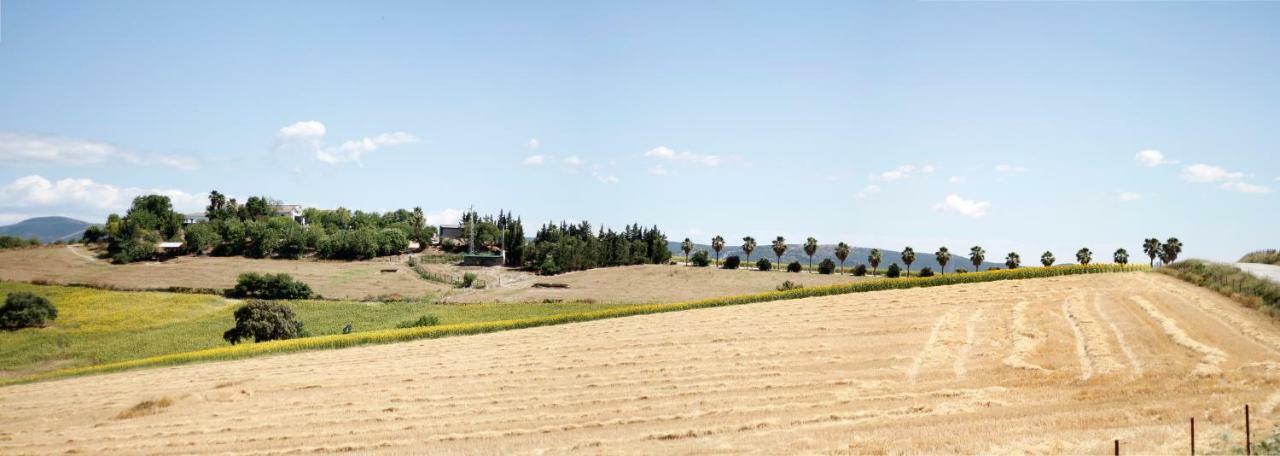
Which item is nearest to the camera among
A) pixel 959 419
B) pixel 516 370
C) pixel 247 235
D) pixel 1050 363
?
pixel 959 419

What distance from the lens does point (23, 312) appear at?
7900cm

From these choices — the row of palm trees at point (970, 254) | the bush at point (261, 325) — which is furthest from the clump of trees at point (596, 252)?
the bush at point (261, 325)

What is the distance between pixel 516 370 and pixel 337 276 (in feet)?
297

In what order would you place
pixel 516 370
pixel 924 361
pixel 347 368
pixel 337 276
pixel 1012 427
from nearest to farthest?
pixel 1012 427 → pixel 924 361 → pixel 516 370 → pixel 347 368 → pixel 337 276

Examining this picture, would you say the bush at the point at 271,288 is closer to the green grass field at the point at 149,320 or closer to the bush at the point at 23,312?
the green grass field at the point at 149,320

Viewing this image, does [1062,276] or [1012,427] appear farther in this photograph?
[1062,276]

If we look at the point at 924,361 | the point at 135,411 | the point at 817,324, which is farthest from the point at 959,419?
the point at 135,411

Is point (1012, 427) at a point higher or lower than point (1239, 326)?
lower

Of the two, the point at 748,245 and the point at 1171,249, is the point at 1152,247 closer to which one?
the point at 1171,249

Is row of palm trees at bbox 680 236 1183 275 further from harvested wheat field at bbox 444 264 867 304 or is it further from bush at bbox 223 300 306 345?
bush at bbox 223 300 306 345

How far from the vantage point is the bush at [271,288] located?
335 feet

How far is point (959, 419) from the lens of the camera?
27406 millimetres

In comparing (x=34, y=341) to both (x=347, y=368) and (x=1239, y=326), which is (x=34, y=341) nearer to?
(x=347, y=368)

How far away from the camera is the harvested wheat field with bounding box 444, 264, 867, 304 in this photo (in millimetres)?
98438
